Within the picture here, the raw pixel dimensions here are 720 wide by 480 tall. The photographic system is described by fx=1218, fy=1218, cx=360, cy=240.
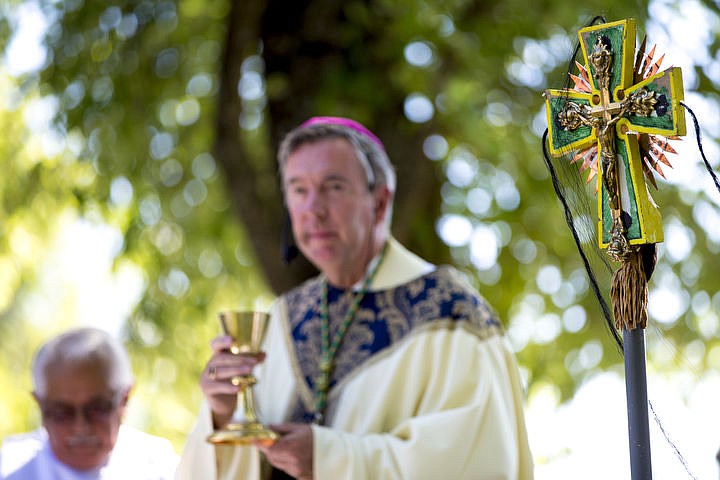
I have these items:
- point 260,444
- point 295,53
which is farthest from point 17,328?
point 260,444

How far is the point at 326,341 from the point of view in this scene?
4.65m

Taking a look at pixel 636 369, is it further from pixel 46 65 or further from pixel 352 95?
pixel 46 65

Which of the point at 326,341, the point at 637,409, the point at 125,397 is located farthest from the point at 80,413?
the point at 637,409

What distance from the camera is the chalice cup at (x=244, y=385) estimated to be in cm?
378

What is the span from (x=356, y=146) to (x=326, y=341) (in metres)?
0.75

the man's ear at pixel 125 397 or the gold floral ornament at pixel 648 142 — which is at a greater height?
the gold floral ornament at pixel 648 142

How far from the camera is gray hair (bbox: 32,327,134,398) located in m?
4.23

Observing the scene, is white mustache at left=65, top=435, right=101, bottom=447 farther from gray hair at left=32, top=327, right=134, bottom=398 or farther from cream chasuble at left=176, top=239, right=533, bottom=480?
cream chasuble at left=176, top=239, right=533, bottom=480

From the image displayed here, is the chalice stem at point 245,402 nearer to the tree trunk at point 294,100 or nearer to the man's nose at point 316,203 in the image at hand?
the man's nose at point 316,203

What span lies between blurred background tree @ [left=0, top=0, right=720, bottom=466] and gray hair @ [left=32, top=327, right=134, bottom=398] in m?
2.63

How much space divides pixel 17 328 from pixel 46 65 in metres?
9.88

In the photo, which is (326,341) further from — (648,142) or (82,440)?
(648,142)

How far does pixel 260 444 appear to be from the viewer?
3.83 m

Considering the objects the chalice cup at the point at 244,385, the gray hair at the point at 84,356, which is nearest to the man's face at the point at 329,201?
the chalice cup at the point at 244,385
